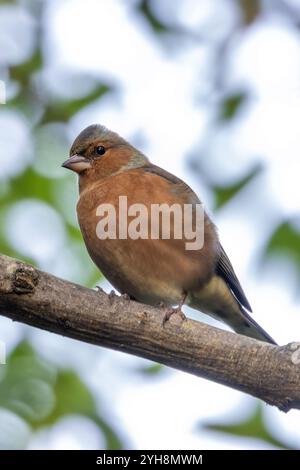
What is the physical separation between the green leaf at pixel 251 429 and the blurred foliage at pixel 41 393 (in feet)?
2.78

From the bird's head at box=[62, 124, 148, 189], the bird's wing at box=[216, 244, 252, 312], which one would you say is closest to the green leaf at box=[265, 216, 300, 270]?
the bird's wing at box=[216, 244, 252, 312]

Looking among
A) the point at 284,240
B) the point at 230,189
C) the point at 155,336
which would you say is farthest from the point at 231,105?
the point at 155,336

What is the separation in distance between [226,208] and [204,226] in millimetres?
585

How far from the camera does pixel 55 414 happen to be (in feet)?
21.1

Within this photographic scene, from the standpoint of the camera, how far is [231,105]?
6.64 metres

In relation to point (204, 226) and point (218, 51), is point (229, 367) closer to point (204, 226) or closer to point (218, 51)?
point (204, 226)

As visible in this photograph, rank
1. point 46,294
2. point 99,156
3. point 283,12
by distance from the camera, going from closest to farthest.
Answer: point 46,294, point 283,12, point 99,156

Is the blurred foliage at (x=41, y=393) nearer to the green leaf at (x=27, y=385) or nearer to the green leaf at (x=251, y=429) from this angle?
the green leaf at (x=27, y=385)

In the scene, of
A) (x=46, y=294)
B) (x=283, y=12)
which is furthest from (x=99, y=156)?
(x=46, y=294)

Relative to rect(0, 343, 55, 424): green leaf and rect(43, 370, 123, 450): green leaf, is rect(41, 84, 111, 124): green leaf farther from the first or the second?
rect(43, 370, 123, 450): green leaf

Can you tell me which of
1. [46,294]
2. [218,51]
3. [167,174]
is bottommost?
[46,294]

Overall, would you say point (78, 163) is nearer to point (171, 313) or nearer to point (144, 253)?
point (144, 253)

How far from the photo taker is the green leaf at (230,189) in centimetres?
628

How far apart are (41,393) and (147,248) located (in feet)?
4.62
